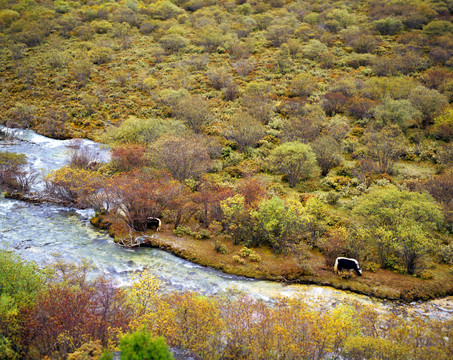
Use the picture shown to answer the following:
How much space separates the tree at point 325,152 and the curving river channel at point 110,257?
16.8m

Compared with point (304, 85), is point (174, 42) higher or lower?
higher

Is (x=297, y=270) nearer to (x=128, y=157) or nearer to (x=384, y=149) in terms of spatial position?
(x=128, y=157)

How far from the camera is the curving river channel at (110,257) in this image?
16.8m

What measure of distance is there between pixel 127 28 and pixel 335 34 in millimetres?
50021

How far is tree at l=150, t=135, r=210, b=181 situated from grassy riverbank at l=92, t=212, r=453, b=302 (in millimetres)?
6772

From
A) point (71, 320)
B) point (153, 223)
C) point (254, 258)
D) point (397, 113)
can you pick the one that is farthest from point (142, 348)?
point (397, 113)

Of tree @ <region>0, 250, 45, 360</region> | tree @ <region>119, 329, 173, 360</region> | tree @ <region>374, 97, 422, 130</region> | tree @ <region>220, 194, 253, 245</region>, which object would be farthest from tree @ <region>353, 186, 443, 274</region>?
tree @ <region>374, 97, 422, 130</region>

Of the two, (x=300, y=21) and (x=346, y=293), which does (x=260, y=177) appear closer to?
(x=346, y=293)

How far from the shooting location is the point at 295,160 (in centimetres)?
2866

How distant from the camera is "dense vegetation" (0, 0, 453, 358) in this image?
20906 mm

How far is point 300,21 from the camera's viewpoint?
265 ft

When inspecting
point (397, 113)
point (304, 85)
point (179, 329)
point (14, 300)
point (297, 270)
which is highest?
point (304, 85)

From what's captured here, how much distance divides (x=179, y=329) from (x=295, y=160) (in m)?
20.6

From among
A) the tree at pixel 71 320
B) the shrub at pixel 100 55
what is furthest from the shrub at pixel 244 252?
the shrub at pixel 100 55
